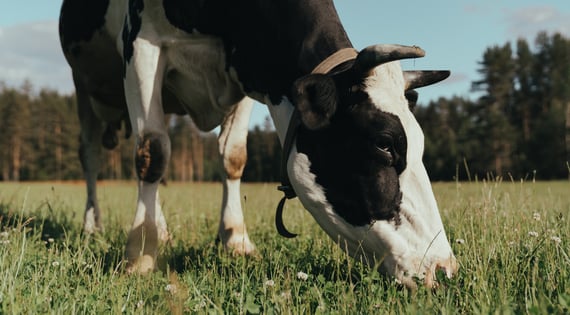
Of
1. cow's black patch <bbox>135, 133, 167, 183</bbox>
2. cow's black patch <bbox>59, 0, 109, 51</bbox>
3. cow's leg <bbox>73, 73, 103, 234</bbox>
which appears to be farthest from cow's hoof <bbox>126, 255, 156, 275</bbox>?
cow's leg <bbox>73, 73, 103, 234</bbox>

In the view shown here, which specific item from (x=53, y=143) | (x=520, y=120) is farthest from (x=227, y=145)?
(x=53, y=143)

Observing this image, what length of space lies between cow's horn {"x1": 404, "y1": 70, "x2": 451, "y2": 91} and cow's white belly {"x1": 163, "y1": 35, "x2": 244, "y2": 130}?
4.33 ft

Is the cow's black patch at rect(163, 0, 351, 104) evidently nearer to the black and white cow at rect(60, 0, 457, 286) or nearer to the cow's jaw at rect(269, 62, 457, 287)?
the black and white cow at rect(60, 0, 457, 286)

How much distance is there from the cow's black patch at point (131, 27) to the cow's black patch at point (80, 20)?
962mm

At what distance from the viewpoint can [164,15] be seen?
4160 millimetres

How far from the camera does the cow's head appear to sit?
9.04ft

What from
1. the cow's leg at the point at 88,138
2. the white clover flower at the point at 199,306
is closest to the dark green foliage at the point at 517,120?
the cow's leg at the point at 88,138

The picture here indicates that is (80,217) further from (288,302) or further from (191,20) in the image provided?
(288,302)

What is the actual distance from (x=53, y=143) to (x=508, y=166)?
6080 centimetres

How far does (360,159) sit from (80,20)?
13.0 ft

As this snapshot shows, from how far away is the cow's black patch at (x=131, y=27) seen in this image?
415 cm

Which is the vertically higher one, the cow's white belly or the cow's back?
the cow's back

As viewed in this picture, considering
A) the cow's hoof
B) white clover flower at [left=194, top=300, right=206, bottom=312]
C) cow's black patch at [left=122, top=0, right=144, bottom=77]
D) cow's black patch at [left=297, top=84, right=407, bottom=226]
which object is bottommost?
the cow's hoof

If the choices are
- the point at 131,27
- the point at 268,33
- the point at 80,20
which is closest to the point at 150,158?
the point at 131,27
